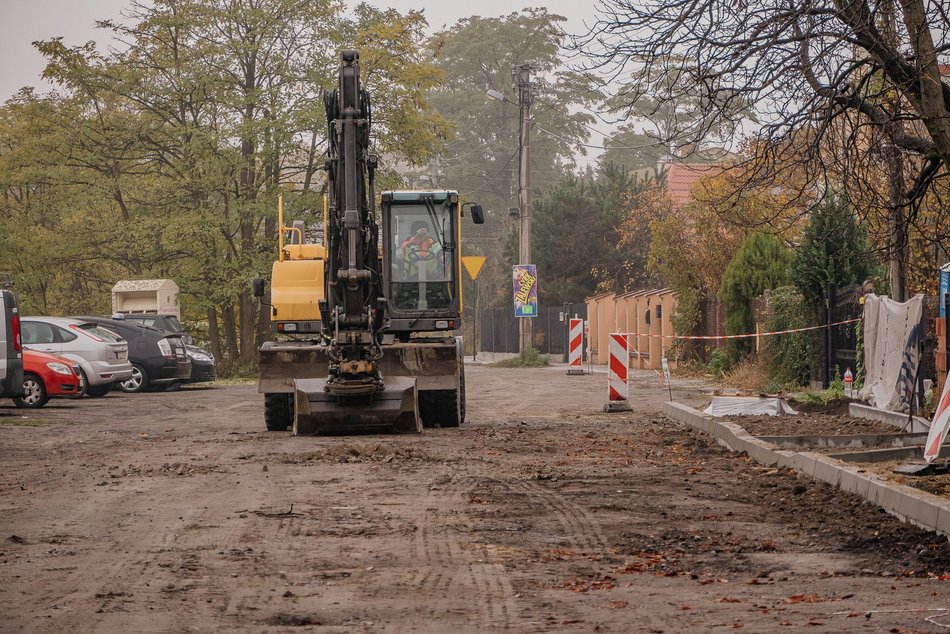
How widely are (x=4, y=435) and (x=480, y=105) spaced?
50607mm

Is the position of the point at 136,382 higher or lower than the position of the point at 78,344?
lower

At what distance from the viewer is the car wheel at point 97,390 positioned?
24156 mm

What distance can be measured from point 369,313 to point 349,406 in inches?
51.0

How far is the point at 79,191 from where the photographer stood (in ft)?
115

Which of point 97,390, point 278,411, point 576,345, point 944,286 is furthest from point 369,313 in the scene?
point 576,345

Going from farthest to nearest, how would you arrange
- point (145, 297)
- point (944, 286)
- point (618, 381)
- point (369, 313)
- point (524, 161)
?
point (524, 161), point (145, 297), point (618, 381), point (369, 313), point (944, 286)

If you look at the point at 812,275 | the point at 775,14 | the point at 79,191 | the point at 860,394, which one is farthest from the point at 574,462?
the point at 79,191

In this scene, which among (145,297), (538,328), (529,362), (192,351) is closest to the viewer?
(192,351)

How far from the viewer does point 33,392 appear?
22.0 meters

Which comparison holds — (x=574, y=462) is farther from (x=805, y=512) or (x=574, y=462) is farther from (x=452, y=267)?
(x=452, y=267)

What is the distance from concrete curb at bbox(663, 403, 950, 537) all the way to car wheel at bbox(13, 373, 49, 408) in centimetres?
1255

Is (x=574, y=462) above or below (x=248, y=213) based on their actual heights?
below

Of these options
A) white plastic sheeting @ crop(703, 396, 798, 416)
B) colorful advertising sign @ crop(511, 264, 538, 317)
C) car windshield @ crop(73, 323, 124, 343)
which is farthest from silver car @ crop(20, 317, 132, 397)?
colorful advertising sign @ crop(511, 264, 538, 317)

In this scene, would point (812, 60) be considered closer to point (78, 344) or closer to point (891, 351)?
point (891, 351)
